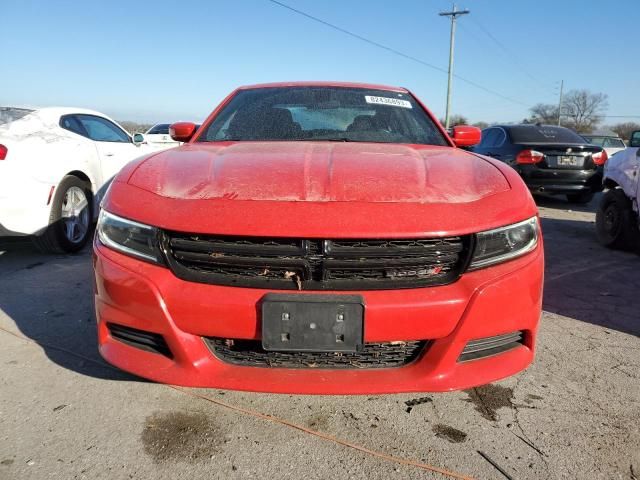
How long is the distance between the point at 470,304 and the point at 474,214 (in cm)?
34

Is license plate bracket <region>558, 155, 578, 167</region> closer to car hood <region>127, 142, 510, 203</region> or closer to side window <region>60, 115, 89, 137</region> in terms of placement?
car hood <region>127, 142, 510, 203</region>

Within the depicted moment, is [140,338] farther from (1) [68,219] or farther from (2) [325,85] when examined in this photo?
(1) [68,219]

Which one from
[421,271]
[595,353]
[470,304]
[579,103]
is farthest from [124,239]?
[579,103]

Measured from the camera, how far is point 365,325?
1689 millimetres

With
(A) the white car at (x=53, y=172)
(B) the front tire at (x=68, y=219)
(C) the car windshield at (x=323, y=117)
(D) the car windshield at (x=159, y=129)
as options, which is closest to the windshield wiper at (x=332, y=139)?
(C) the car windshield at (x=323, y=117)

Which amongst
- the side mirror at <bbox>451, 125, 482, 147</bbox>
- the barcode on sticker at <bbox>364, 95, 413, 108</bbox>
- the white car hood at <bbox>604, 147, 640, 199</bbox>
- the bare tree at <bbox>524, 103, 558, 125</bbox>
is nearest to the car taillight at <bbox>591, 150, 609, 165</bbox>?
the white car hood at <bbox>604, 147, 640, 199</bbox>

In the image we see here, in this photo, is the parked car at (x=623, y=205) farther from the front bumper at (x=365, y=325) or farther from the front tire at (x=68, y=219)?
the front tire at (x=68, y=219)

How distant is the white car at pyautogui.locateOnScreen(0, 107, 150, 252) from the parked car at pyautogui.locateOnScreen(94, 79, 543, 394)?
8.49 ft

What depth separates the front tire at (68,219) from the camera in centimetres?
439

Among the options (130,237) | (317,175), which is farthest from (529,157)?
(130,237)

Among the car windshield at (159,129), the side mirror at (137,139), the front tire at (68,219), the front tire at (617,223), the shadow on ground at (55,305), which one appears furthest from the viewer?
the car windshield at (159,129)

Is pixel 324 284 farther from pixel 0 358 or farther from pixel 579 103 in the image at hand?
pixel 579 103

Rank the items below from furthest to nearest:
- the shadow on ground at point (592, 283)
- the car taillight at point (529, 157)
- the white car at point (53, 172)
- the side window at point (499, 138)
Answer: the side window at point (499, 138) → the car taillight at point (529, 157) → the white car at point (53, 172) → the shadow on ground at point (592, 283)

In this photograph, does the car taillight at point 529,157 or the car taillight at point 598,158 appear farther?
the car taillight at point 598,158
